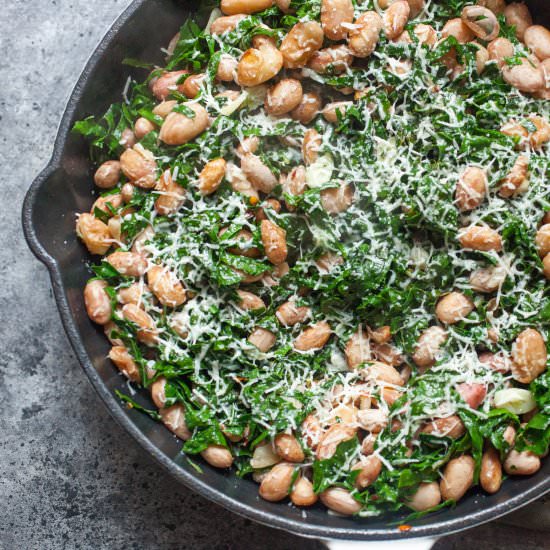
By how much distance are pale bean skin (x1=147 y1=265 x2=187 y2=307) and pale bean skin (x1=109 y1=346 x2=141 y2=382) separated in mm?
223

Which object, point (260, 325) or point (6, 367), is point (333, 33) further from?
point (6, 367)

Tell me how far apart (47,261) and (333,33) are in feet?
3.84

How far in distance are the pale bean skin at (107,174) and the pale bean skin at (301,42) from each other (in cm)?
68

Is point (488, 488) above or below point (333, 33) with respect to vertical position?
below

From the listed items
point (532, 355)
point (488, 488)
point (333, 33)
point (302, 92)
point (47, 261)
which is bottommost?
point (488, 488)

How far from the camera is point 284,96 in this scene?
233 centimetres

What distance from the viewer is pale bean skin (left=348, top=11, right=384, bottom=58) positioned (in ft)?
7.63

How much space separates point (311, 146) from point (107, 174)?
0.71 m

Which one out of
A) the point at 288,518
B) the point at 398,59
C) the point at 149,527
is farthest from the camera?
the point at 149,527

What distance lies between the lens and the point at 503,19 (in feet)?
8.24

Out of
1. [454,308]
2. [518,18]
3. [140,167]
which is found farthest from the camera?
[518,18]

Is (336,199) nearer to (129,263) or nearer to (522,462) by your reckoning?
(129,263)

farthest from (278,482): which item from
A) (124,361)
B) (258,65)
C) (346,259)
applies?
(258,65)

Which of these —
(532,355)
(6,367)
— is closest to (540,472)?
(532,355)
